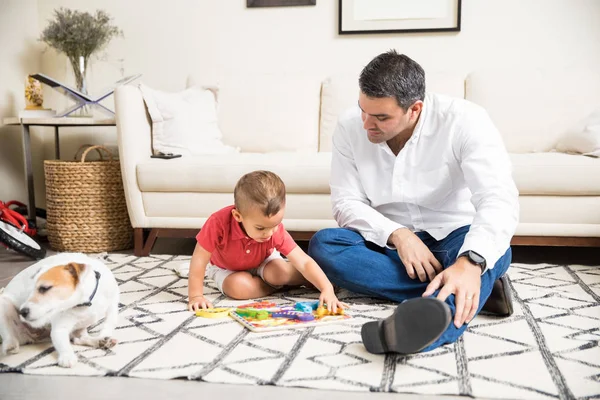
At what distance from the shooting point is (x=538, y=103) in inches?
119

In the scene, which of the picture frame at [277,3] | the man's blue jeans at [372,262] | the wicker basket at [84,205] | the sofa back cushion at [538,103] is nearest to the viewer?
the man's blue jeans at [372,262]

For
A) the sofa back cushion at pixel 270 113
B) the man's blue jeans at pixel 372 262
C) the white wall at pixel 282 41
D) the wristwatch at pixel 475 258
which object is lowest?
the man's blue jeans at pixel 372 262

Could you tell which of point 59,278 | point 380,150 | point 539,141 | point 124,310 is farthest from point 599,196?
point 59,278

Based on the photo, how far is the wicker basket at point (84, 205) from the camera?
2.87 metres

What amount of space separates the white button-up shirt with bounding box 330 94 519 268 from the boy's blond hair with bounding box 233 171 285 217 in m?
0.37

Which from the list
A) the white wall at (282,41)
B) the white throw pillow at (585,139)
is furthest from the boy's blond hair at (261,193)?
the white wall at (282,41)

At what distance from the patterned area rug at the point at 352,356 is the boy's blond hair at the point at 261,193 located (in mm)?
345

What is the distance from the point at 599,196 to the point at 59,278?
213 centimetres

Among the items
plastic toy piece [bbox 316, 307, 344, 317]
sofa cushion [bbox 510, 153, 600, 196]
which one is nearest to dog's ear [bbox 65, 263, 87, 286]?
plastic toy piece [bbox 316, 307, 344, 317]

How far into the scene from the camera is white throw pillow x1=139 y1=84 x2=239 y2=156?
2936 millimetres

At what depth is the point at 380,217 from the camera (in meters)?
1.93

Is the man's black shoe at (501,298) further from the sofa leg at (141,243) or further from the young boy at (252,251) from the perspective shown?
the sofa leg at (141,243)

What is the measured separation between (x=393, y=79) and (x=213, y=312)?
0.87m

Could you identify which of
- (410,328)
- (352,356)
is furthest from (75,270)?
(410,328)
